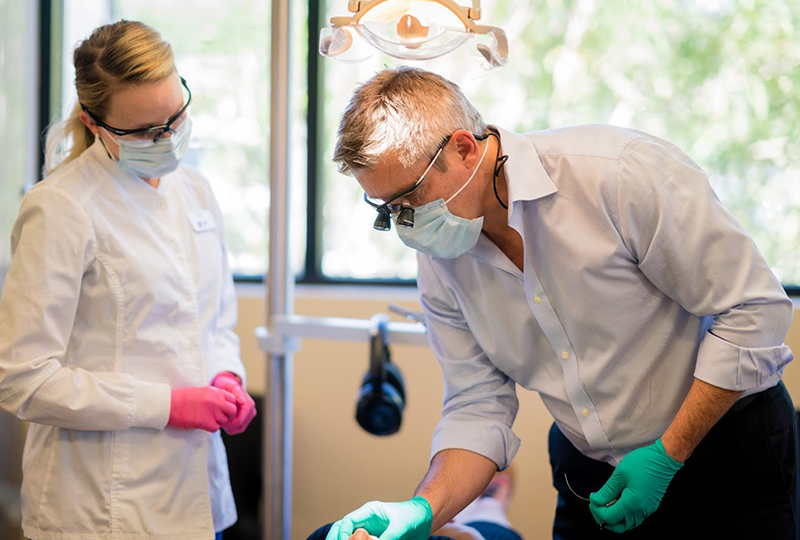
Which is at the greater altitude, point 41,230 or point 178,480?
point 41,230

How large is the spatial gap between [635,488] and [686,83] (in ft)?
5.75

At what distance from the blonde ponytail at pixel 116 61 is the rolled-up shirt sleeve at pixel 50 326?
202 millimetres

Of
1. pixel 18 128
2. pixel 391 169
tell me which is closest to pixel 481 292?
pixel 391 169

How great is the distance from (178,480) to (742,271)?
1.09m

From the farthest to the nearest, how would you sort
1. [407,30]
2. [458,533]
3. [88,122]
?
[458,533]
[88,122]
[407,30]

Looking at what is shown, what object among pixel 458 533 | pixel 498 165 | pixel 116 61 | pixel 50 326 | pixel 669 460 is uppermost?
pixel 116 61

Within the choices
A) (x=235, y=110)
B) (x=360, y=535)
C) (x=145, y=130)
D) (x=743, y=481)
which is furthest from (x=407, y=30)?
(x=235, y=110)

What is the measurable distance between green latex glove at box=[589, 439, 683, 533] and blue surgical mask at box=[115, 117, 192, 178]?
100cm

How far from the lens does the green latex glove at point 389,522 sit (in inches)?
46.8

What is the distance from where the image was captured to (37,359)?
130 centimetres

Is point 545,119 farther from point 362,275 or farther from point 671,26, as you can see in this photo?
point 362,275

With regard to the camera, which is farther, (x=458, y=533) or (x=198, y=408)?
(x=458, y=533)

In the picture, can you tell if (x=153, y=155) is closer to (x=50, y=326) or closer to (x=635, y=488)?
(x=50, y=326)

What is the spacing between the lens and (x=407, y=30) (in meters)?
1.36
